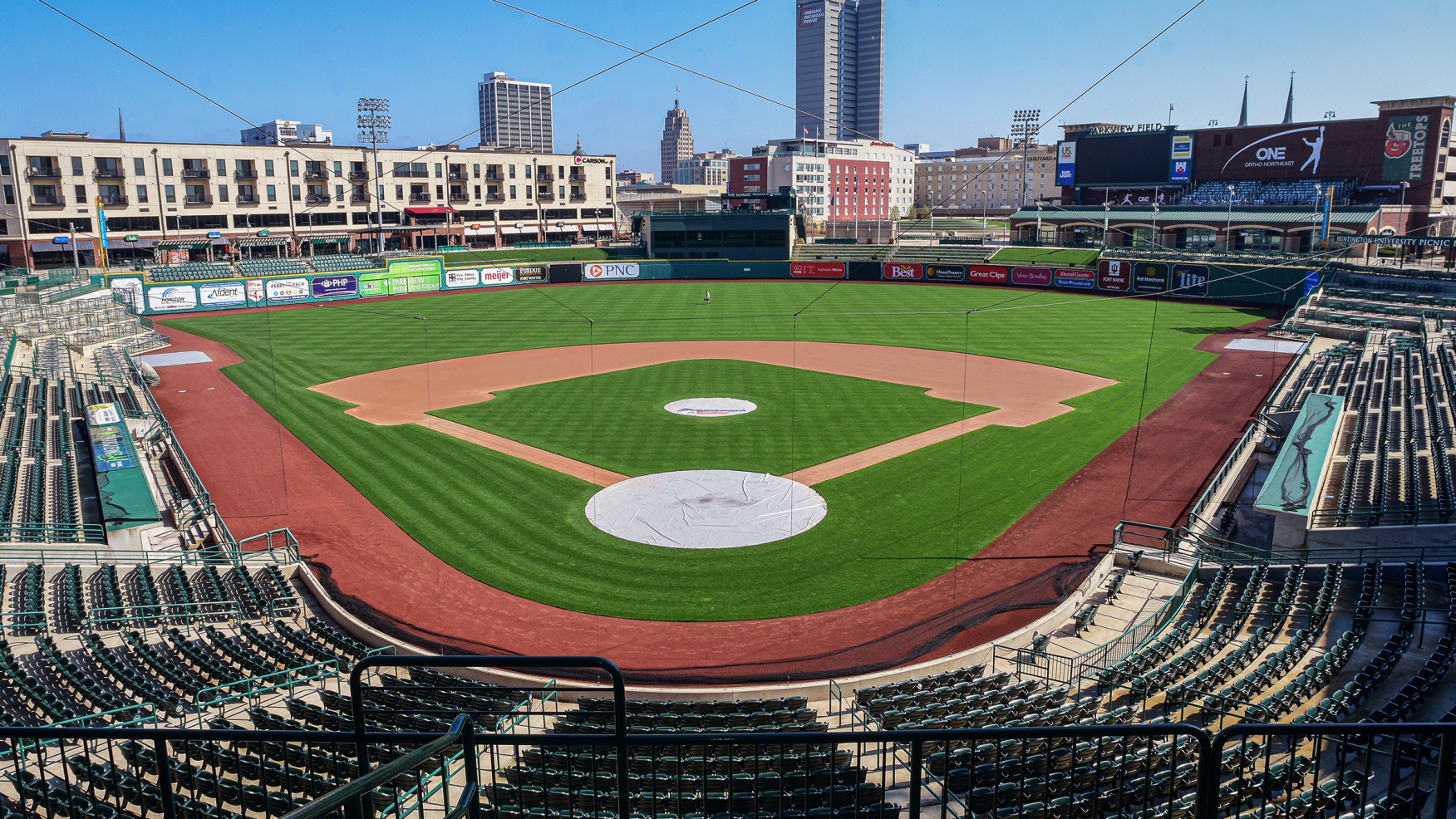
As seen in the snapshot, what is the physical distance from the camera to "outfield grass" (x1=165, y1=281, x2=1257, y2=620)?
19.4 m

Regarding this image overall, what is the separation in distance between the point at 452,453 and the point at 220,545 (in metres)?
7.91

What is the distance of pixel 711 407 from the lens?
1342 inches

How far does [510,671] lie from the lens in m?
15.8

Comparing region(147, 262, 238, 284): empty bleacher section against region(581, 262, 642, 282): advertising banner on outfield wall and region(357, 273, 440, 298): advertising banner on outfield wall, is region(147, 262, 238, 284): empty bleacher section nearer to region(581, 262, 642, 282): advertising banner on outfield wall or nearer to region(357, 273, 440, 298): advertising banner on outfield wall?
region(357, 273, 440, 298): advertising banner on outfield wall

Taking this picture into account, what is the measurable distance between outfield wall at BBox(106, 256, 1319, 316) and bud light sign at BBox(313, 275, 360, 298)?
0.06m

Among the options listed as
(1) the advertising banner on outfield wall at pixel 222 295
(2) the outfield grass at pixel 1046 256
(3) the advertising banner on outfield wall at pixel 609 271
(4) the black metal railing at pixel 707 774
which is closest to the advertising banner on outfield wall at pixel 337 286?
(1) the advertising banner on outfield wall at pixel 222 295

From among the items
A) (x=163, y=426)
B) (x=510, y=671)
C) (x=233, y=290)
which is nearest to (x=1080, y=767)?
(x=510, y=671)

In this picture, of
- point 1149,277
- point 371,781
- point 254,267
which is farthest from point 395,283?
point 371,781

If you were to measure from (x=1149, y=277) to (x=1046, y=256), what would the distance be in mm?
13072

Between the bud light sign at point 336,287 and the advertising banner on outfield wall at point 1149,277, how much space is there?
5907 centimetres

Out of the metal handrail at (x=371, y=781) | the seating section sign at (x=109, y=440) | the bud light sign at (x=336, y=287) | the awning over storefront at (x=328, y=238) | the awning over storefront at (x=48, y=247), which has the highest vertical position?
the awning over storefront at (x=328, y=238)

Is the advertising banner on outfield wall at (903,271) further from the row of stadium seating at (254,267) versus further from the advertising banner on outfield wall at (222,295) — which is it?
the advertising banner on outfield wall at (222,295)

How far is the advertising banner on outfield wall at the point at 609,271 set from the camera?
8250 centimetres

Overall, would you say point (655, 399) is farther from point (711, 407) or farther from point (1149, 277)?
point (1149, 277)
